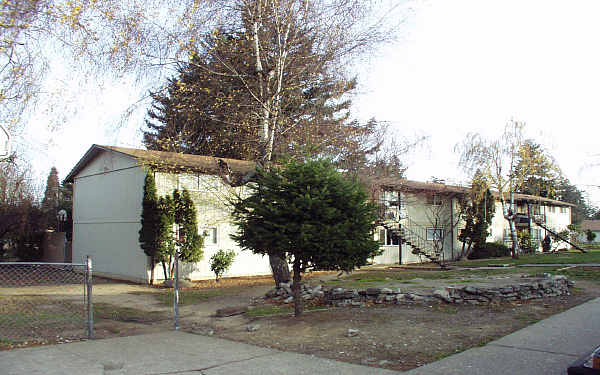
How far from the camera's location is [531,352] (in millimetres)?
6230

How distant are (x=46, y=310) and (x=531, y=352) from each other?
1071 centimetres

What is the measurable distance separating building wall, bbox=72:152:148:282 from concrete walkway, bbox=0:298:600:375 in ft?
39.6

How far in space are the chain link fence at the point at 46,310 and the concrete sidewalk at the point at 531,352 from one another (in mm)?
5988

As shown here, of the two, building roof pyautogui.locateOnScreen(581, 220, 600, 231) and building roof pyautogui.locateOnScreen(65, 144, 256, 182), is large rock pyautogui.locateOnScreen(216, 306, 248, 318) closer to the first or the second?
building roof pyautogui.locateOnScreen(65, 144, 256, 182)

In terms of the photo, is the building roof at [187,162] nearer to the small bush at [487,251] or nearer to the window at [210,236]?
the window at [210,236]

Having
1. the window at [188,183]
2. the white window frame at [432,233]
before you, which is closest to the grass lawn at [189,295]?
the window at [188,183]

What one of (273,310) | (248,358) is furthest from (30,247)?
(248,358)

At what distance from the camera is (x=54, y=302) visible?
13414mm

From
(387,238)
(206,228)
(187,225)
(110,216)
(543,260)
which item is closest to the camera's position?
(187,225)

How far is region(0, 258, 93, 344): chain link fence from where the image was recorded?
8.37m

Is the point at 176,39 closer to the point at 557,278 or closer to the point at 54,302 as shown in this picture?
the point at 54,302

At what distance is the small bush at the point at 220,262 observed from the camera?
64.2 ft

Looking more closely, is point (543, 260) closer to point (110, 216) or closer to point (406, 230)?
point (406, 230)

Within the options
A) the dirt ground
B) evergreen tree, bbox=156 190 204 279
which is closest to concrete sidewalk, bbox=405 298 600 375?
the dirt ground
